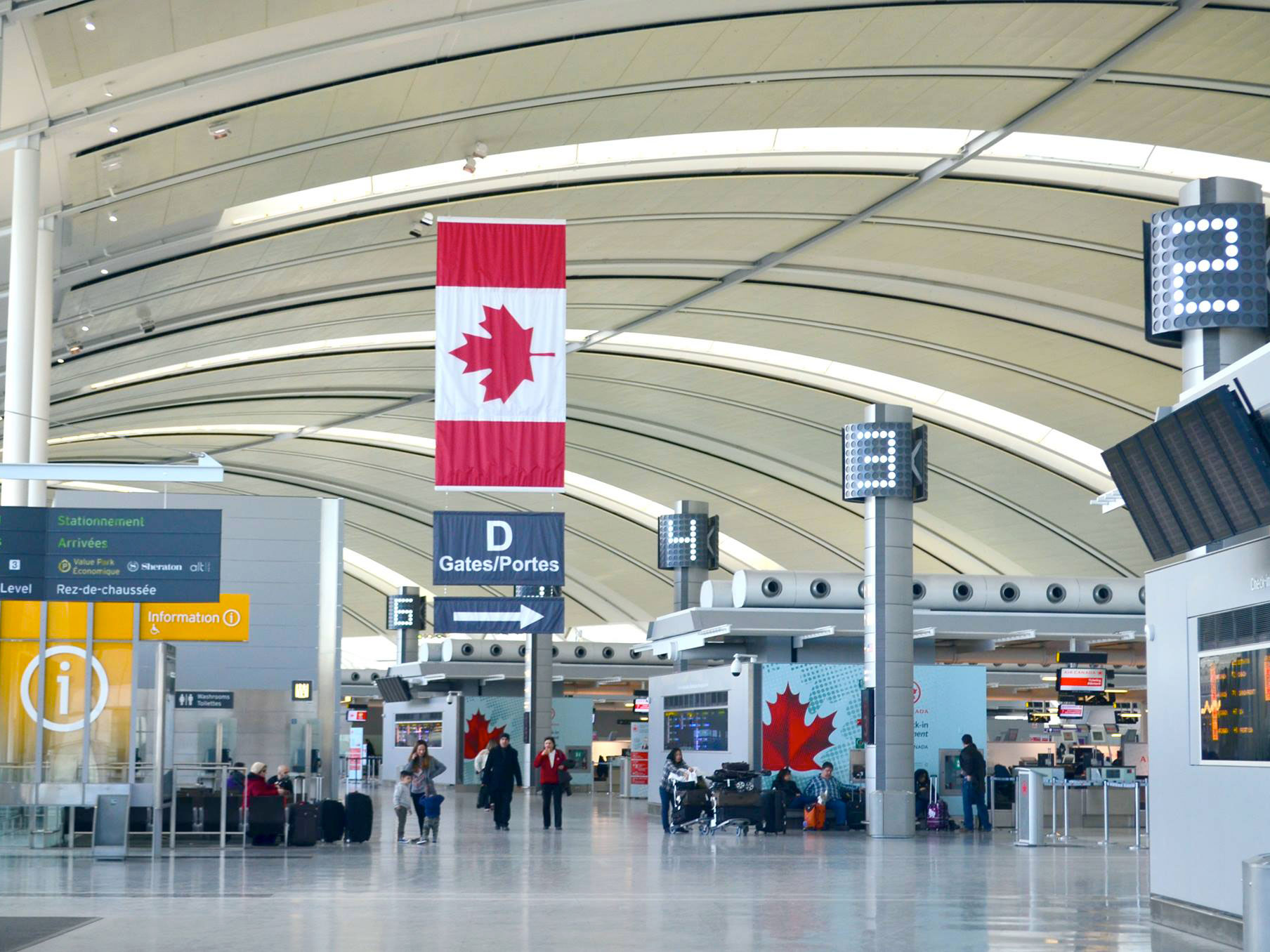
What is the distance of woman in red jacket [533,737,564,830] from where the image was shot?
23938mm

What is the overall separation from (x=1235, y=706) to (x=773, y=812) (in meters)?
14.1

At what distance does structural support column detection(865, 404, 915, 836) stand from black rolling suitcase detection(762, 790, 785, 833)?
4.94 ft

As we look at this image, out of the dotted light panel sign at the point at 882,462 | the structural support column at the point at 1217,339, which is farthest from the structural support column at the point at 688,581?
the structural support column at the point at 1217,339

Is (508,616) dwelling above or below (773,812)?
above

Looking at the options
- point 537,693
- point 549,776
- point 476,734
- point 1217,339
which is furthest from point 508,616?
point 476,734

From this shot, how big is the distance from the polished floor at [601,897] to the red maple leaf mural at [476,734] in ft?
89.4

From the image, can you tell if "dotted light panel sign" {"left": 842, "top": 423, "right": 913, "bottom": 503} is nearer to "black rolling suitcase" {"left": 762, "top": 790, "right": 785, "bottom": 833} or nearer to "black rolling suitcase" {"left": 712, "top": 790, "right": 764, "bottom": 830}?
"black rolling suitcase" {"left": 762, "top": 790, "right": 785, "bottom": 833}

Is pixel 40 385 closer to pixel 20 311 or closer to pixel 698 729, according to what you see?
pixel 20 311

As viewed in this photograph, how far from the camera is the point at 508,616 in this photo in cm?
2477

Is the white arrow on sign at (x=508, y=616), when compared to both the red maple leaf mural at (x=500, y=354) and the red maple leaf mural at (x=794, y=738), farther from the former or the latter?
the red maple leaf mural at (x=500, y=354)

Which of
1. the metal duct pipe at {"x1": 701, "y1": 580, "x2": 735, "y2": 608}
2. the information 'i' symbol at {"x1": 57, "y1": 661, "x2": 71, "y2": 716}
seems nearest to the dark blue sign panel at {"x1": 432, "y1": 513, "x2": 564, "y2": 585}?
the information 'i' symbol at {"x1": 57, "y1": 661, "x2": 71, "y2": 716}

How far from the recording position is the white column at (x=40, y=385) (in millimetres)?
16656

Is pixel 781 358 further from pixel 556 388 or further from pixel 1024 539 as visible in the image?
A: pixel 556 388

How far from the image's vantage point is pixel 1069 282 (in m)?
27.8
